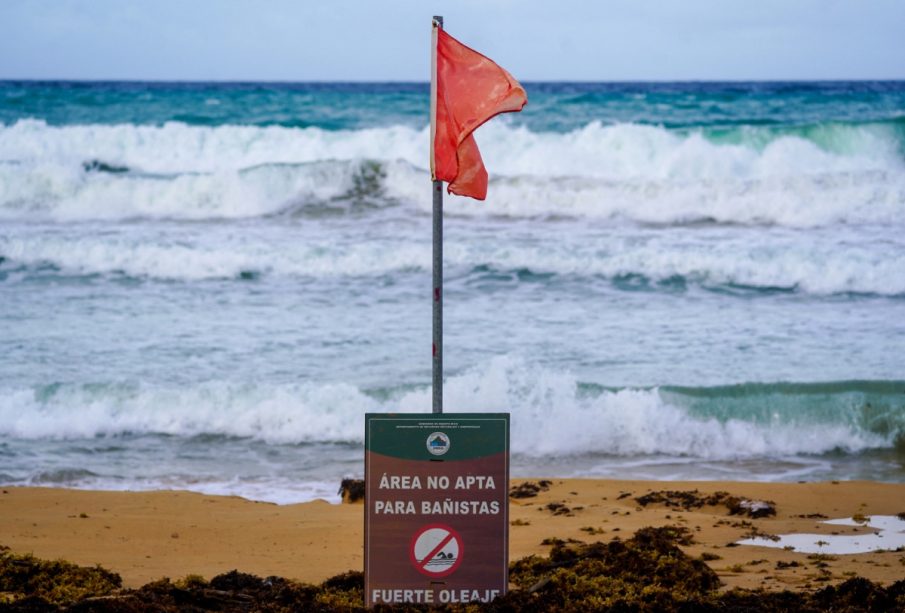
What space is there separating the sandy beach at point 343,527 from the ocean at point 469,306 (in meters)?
0.71

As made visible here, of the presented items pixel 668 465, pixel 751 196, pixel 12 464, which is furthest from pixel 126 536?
pixel 751 196

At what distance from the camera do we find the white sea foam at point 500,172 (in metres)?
24.1

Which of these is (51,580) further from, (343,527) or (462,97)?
(462,97)

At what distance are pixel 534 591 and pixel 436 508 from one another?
96 centimetres

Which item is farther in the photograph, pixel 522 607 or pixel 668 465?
pixel 668 465

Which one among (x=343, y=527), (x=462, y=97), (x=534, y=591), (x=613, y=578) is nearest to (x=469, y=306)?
(x=343, y=527)

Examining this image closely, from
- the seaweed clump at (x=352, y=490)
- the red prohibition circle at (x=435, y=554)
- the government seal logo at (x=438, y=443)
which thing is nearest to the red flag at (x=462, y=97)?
the government seal logo at (x=438, y=443)

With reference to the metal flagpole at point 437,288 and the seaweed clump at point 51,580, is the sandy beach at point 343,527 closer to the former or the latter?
the seaweed clump at point 51,580

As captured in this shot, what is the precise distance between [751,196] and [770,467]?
596 inches

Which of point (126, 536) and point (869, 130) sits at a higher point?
point (869, 130)

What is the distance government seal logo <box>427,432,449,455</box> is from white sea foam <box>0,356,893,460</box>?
5269 millimetres

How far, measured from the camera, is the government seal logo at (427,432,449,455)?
4.97 meters

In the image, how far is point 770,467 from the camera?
32.3ft

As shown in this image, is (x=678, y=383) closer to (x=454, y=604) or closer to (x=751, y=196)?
(x=454, y=604)
